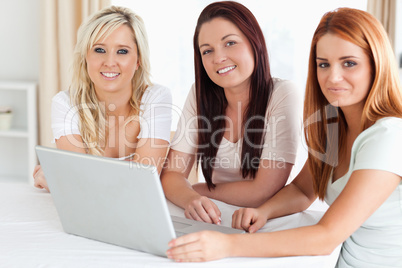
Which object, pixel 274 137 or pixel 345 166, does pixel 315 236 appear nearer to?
pixel 345 166

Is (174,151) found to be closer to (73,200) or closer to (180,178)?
(180,178)

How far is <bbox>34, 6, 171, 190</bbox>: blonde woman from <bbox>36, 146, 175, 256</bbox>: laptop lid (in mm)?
681

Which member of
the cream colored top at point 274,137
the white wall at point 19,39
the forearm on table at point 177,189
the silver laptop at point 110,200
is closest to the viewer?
the silver laptop at point 110,200

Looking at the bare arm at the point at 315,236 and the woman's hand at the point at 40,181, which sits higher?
the bare arm at the point at 315,236

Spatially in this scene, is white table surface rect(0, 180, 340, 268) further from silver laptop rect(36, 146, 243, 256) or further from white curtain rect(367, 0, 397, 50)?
white curtain rect(367, 0, 397, 50)

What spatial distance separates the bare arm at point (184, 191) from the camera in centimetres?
134

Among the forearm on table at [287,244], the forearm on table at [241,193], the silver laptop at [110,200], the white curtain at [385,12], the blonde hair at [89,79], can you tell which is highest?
the white curtain at [385,12]

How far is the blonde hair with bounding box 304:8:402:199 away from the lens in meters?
1.18

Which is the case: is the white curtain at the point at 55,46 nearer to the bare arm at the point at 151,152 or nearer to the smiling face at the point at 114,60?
the smiling face at the point at 114,60

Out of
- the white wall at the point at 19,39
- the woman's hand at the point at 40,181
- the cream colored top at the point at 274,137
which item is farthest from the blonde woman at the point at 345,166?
the white wall at the point at 19,39

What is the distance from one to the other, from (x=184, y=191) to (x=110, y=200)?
0.51m

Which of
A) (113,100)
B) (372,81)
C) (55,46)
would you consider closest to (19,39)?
(55,46)

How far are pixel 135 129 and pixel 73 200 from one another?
2.73ft

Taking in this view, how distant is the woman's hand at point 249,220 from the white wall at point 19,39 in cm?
287
